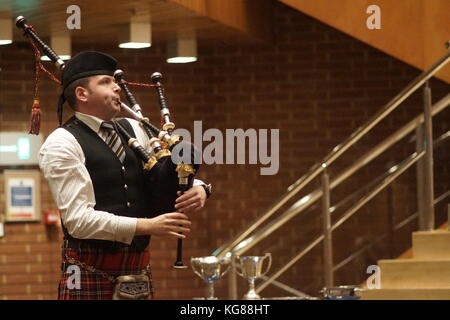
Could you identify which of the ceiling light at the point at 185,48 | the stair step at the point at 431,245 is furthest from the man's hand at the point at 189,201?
the ceiling light at the point at 185,48

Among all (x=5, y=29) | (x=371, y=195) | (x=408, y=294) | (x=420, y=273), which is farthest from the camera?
(x=5, y=29)

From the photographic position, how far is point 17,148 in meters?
8.05

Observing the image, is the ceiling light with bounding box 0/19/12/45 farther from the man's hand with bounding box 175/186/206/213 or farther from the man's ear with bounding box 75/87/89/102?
the man's hand with bounding box 175/186/206/213

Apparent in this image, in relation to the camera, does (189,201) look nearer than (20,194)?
Yes

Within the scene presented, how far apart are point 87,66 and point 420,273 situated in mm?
3167

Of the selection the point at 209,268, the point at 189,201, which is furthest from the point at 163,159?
the point at 209,268

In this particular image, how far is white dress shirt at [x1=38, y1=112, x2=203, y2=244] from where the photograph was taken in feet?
11.2

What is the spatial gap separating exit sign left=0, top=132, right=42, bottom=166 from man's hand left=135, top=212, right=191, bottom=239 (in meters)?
4.75

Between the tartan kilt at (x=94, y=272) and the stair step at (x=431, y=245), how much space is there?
122 inches

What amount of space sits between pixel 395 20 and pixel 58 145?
429 cm

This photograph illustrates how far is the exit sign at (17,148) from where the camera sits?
8.02m

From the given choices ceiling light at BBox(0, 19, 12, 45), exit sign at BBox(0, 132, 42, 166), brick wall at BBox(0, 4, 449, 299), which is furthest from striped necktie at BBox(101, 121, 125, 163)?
brick wall at BBox(0, 4, 449, 299)

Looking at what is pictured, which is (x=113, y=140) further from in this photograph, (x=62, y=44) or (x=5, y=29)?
(x=62, y=44)

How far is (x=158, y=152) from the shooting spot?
3482mm
